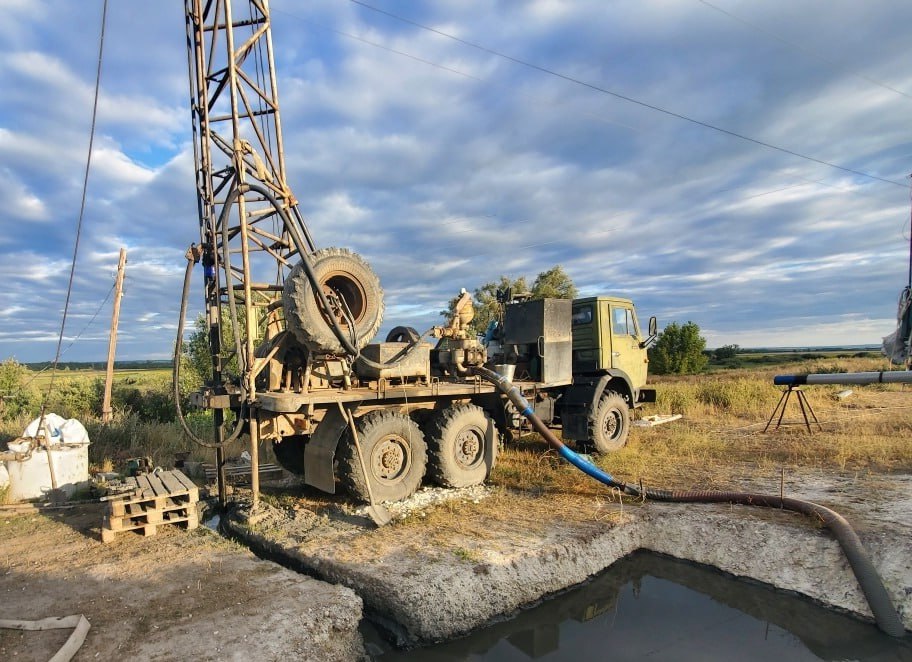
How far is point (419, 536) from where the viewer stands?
586 centimetres

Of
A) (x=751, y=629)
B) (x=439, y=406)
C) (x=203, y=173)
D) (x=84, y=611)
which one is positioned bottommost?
(x=751, y=629)

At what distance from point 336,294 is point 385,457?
233 cm

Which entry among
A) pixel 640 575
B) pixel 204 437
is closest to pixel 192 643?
pixel 640 575

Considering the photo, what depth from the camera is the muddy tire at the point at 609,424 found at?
9.73 m

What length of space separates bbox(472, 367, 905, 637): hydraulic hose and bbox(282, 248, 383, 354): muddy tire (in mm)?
2015

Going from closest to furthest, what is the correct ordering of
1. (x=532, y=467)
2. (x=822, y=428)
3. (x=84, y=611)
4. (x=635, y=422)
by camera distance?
(x=84, y=611), (x=532, y=467), (x=822, y=428), (x=635, y=422)

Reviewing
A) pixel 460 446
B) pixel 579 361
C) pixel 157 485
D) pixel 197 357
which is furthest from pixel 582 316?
pixel 197 357

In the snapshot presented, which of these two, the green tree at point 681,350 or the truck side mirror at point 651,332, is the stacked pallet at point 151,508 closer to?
the truck side mirror at point 651,332

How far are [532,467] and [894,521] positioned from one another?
15.6 ft

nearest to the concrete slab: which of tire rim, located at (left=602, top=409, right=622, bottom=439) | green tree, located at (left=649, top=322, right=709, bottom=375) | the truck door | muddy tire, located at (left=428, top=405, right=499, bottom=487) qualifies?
muddy tire, located at (left=428, top=405, right=499, bottom=487)

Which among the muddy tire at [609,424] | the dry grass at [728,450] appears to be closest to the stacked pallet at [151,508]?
the dry grass at [728,450]

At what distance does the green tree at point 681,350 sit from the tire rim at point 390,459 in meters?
27.5

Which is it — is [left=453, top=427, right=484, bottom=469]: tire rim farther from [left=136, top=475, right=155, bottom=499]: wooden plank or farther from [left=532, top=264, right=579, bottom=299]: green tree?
[left=532, top=264, right=579, bottom=299]: green tree

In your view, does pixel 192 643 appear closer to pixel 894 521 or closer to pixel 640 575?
pixel 640 575
